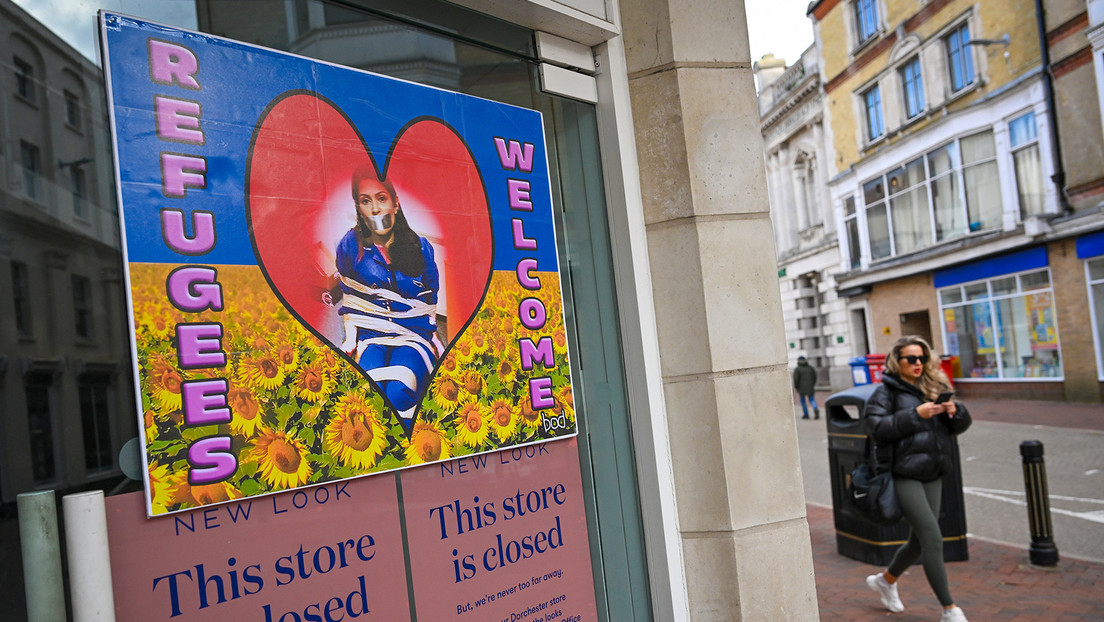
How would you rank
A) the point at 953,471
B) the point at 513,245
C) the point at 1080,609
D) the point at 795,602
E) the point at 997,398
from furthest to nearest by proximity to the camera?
the point at 997,398, the point at 953,471, the point at 1080,609, the point at 795,602, the point at 513,245

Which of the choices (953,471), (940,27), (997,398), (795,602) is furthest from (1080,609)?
(940,27)

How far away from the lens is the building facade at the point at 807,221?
3120cm

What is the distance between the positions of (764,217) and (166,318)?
2647 millimetres

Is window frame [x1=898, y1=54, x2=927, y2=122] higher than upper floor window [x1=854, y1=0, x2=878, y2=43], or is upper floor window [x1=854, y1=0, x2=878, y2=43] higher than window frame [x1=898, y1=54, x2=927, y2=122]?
upper floor window [x1=854, y1=0, x2=878, y2=43]

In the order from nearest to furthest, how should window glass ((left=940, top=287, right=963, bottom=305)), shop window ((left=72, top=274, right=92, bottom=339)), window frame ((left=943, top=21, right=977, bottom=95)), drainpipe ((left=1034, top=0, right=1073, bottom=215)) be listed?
shop window ((left=72, top=274, right=92, bottom=339)), drainpipe ((left=1034, top=0, right=1073, bottom=215)), window frame ((left=943, top=21, right=977, bottom=95)), window glass ((left=940, top=287, right=963, bottom=305))

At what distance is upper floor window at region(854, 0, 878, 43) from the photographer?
2609 cm

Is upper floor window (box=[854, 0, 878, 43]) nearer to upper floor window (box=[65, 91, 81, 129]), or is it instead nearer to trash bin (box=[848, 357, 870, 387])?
trash bin (box=[848, 357, 870, 387])

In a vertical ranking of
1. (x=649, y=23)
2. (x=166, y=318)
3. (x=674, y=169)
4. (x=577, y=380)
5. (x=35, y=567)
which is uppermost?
(x=649, y=23)

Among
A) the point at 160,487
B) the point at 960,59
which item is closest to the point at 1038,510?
the point at 160,487

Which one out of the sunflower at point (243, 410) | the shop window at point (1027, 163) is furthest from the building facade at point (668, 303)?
the shop window at point (1027, 163)

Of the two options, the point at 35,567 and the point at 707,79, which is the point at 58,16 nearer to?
the point at 35,567

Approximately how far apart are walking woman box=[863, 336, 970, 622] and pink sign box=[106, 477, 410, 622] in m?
3.77

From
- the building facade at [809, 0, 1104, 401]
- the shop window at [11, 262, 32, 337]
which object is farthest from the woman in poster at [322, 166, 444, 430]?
the building facade at [809, 0, 1104, 401]

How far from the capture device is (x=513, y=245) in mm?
3225
